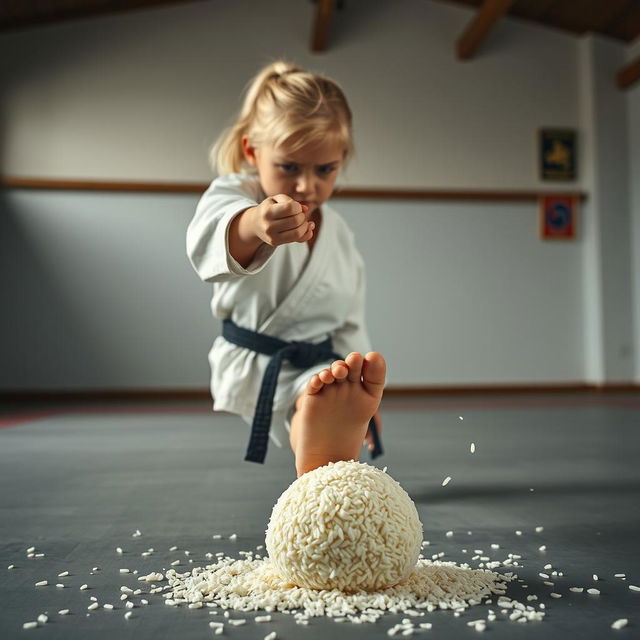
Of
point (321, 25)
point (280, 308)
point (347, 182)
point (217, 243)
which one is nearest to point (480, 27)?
point (321, 25)

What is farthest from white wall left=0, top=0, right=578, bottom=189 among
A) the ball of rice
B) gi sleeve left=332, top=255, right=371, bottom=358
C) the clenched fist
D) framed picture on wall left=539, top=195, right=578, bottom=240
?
the ball of rice

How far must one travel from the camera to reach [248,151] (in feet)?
6.22

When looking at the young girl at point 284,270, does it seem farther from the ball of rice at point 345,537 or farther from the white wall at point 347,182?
the white wall at point 347,182

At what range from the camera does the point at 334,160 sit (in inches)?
67.9

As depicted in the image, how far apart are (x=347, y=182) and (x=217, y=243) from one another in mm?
5468

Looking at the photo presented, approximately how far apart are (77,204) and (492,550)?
628cm

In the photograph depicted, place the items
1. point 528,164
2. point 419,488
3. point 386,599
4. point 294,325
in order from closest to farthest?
point 386,599 < point 294,325 < point 419,488 < point 528,164

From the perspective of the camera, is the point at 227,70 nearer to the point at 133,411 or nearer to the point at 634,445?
the point at 133,411

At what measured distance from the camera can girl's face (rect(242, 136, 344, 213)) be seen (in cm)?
169

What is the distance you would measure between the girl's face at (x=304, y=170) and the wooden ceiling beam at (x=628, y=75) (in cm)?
649

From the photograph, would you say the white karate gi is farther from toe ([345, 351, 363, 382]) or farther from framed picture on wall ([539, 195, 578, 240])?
framed picture on wall ([539, 195, 578, 240])

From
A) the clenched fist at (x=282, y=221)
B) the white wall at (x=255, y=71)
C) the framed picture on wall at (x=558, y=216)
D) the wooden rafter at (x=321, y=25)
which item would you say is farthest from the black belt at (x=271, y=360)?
the framed picture on wall at (x=558, y=216)

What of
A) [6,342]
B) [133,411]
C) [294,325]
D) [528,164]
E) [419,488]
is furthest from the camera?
[528,164]

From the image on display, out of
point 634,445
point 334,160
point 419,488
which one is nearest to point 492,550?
point 419,488
